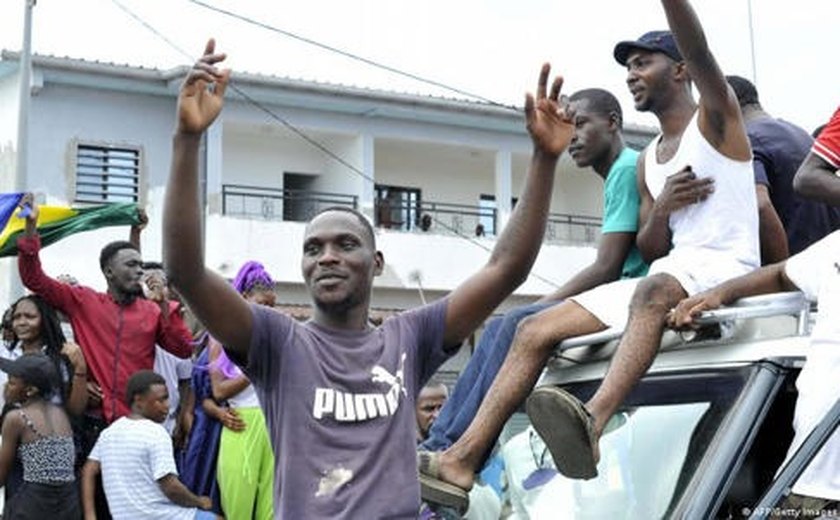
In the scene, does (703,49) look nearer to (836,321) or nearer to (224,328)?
(836,321)

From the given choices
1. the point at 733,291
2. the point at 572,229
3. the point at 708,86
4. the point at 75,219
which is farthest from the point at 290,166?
the point at 733,291

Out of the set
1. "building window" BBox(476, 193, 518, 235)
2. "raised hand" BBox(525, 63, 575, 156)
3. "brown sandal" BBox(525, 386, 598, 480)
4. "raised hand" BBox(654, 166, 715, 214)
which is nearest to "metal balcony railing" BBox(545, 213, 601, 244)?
"building window" BBox(476, 193, 518, 235)

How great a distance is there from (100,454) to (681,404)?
13.2ft

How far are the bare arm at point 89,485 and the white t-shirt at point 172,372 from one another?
1.70 feet

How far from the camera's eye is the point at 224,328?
3697 millimetres

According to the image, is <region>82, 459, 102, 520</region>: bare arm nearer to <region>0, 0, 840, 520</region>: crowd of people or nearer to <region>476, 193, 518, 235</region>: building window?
<region>0, 0, 840, 520</region>: crowd of people

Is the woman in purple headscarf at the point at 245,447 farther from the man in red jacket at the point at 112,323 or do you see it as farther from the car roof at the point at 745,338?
the car roof at the point at 745,338

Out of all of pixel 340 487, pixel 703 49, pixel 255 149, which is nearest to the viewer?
pixel 340 487

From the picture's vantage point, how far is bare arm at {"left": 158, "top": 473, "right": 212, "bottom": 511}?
761 cm

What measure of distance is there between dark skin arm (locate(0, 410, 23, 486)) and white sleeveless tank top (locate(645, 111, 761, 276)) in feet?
12.8

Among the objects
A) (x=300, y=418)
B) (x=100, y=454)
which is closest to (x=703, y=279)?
(x=300, y=418)

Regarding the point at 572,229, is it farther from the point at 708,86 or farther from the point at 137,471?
the point at 708,86

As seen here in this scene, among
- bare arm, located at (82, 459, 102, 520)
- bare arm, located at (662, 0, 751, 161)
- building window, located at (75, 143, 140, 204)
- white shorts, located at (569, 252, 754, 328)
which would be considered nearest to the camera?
bare arm, located at (662, 0, 751, 161)

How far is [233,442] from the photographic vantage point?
7.65 metres
